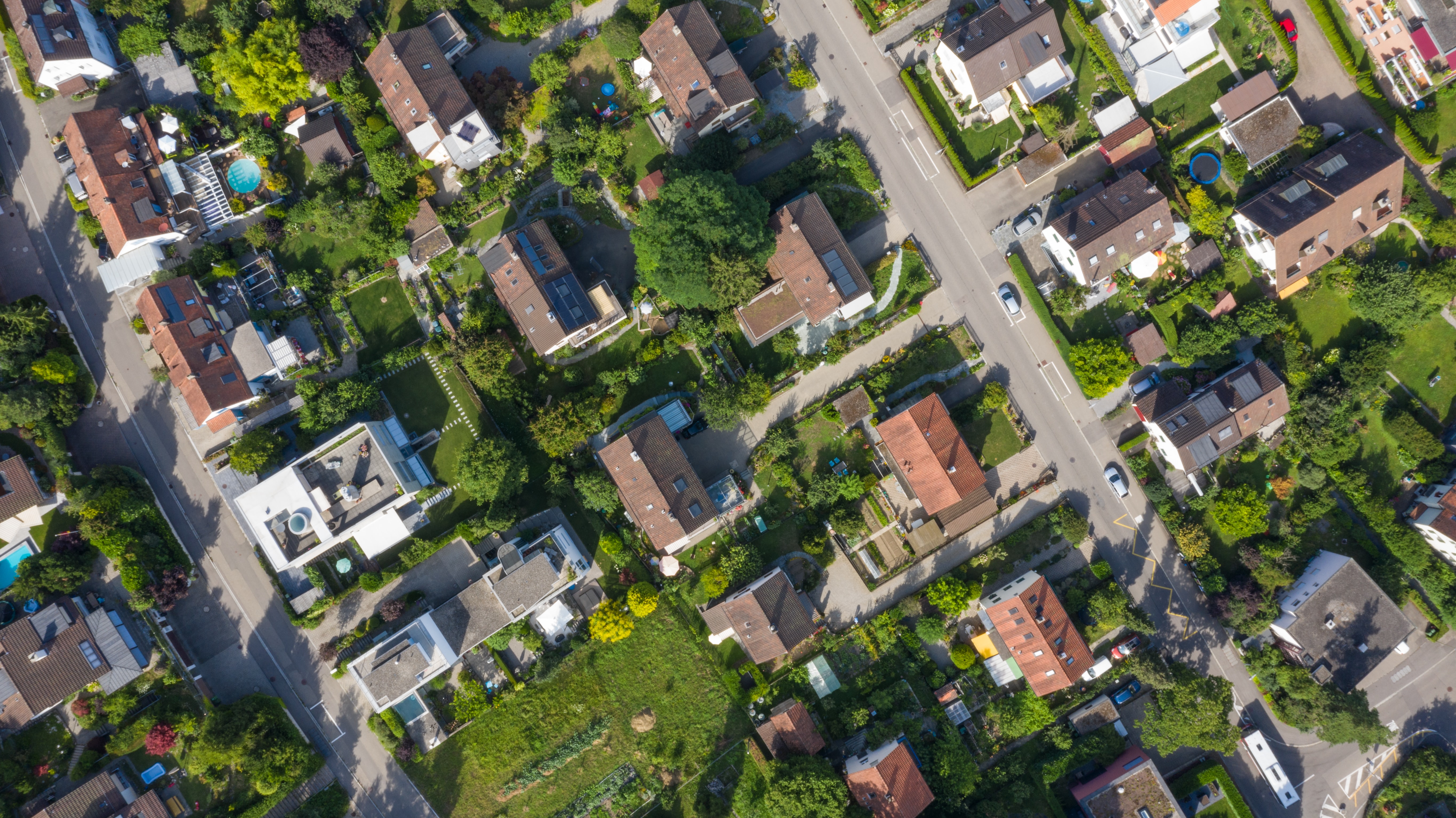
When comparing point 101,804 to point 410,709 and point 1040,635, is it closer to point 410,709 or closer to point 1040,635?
point 410,709

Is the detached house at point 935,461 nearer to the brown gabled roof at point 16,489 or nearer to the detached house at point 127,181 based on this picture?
the detached house at point 127,181

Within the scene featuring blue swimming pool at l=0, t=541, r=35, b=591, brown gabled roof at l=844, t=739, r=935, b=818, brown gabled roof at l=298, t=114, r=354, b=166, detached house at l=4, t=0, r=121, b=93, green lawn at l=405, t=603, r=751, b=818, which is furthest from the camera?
green lawn at l=405, t=603, r=751, b=818

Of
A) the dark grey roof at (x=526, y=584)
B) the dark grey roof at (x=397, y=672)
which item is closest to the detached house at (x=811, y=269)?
the dark grey roof at (x=526, y=584)

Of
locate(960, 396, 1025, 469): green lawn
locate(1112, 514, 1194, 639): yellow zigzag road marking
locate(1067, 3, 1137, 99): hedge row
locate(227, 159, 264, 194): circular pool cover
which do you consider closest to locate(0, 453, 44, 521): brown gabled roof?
locate(227, 159, 264, 194): circular pool cover

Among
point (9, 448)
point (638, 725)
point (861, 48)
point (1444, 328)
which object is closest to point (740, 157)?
point (861, 48)

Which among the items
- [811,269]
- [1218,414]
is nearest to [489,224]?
[811,269]

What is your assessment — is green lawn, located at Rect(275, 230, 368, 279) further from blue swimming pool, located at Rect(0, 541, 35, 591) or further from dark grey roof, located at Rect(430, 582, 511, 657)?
blue swimming pool, located at Rect(0, 541, 35, 591)
